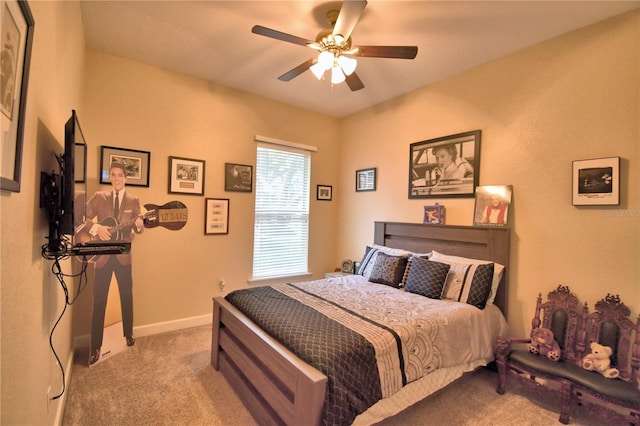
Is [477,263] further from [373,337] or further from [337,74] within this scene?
[337,74]

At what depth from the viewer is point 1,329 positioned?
0.87 meters

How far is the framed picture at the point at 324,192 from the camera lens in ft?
14.7

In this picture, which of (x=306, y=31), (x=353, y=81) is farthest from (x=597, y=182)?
(x=306, y=31)

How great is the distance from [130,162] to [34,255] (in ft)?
6.78

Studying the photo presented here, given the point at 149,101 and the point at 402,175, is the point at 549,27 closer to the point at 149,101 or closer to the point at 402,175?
the point at 402,175

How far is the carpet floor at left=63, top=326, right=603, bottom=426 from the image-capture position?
76.0 inches

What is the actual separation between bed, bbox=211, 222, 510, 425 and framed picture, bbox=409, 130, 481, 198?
434 mm

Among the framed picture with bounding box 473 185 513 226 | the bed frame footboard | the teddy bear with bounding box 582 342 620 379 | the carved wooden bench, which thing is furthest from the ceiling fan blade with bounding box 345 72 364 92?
the teddy bear with bounding box 582 342 620 379

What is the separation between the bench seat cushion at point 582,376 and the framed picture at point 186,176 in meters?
3.43

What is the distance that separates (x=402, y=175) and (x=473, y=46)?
1499mm

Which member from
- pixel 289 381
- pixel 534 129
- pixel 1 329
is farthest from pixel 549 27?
pixel 1 329

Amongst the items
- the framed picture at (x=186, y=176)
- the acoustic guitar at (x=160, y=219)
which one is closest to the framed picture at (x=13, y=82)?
the acoustic guitar at (x=160, y=219)

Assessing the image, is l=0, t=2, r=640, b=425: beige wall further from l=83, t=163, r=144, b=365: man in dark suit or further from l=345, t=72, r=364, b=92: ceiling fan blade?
l=345, t=72, r=364, b=92: ceiling fan blade

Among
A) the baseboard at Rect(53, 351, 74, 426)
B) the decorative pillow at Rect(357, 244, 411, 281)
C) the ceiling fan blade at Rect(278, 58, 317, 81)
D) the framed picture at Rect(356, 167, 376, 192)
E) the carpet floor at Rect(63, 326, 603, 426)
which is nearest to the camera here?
the baseboard at Rect(53, 351, 74, 426)
